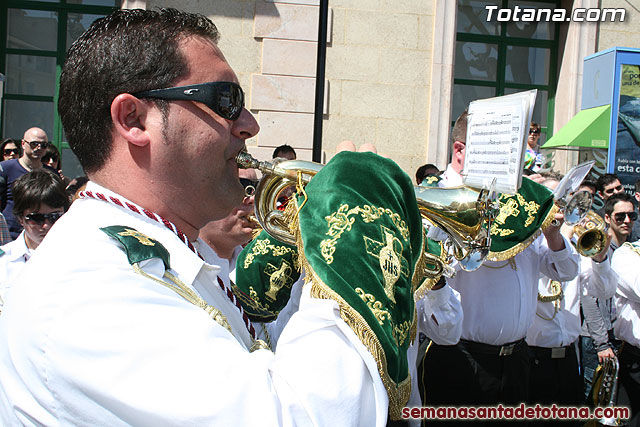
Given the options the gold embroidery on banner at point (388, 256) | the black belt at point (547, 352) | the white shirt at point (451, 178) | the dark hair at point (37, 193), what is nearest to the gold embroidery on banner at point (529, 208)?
the white shirt at point (451, 178)

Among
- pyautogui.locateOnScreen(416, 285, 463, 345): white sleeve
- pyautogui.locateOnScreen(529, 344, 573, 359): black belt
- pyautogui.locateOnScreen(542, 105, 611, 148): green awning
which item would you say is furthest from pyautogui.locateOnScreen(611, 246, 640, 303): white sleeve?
pyautogui.locateOnScreen(542, 105, 611, 148): green awning

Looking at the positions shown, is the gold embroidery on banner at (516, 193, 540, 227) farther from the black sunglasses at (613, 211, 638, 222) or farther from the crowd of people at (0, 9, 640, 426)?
the crowd of people at (0, 9, 640, 426)

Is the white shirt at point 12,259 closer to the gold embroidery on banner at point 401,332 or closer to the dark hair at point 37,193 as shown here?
the dark hair at point 37,193

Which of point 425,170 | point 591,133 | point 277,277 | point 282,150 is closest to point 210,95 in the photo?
point 277,277

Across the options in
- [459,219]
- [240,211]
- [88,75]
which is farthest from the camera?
[240,211]

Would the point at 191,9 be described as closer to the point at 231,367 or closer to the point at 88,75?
the point at 88,75

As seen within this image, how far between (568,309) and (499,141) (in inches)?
95.6

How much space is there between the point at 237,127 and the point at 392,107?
641 cm

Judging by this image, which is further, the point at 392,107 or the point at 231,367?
the point at 392,107

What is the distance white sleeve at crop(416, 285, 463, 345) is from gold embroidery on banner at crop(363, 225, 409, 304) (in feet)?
7.40

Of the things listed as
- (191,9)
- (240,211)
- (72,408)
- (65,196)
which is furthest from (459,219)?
(191,9)

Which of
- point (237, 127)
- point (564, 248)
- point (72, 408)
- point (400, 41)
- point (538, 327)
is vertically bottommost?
point (538, 327)

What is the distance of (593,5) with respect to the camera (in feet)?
26.4

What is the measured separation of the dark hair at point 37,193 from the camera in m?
3.53
